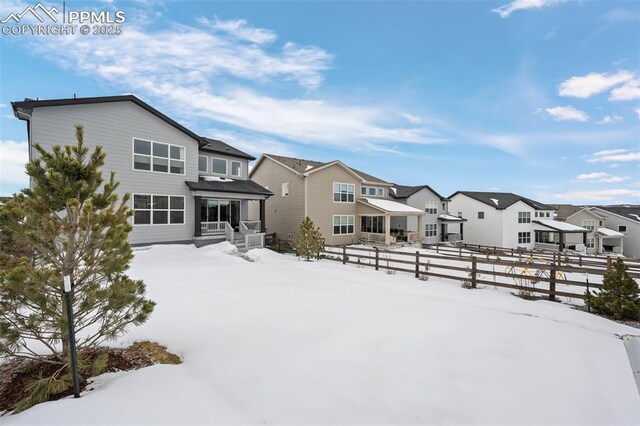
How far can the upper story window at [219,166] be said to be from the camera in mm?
20609

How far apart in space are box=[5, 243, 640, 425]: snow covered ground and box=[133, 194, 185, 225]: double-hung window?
9851mm

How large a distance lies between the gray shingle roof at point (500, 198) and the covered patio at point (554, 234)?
2658 mm

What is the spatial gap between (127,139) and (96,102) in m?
2.21

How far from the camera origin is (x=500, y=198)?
3803cm

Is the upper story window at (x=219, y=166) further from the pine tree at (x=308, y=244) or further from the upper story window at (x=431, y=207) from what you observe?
the upper story window at (x=431, y=207)

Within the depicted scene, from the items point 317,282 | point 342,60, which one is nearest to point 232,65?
point 342,60

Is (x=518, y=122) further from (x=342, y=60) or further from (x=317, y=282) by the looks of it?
(x=317, y=282)

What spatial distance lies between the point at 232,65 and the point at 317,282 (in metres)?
13.1

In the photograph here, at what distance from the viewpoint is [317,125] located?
101 ft

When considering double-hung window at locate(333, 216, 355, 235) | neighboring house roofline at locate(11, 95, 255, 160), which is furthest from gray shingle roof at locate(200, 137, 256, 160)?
double-hung window at locate(333, 216, 355, 235)

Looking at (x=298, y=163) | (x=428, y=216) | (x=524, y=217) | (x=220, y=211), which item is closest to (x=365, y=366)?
(x=220, y=211)

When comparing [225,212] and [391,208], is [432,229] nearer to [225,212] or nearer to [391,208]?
[391,208]

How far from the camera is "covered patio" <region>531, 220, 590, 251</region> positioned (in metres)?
35.2

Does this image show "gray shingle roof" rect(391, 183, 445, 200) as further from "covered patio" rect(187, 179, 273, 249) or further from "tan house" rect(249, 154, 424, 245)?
"covered patio" rect(187, 179, 273, 249)
